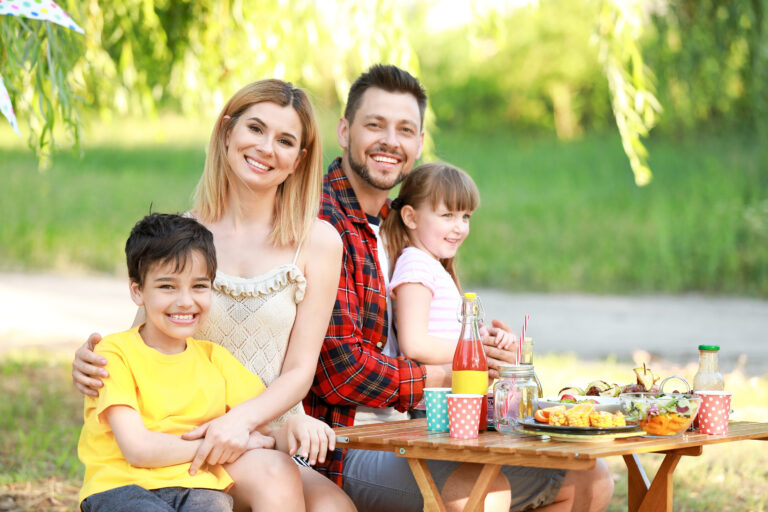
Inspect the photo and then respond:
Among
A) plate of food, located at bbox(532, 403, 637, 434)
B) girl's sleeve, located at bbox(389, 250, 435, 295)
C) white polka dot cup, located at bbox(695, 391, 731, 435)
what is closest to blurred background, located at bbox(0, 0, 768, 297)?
girl's sleeve, located at bbox(389, 250, 435, 295)

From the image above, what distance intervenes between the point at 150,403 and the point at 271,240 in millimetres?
710

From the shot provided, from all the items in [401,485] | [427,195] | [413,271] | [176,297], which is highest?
[427,195]

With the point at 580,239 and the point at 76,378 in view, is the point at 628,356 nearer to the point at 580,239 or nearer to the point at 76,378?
the point at 580,239

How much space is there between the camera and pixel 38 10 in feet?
10.1

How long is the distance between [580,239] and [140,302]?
11.4m

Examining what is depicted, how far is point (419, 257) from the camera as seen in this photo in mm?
3523

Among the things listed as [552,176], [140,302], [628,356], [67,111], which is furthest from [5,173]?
[140,302]

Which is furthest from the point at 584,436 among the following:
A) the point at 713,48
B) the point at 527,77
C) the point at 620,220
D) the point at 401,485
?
the point at 527,77

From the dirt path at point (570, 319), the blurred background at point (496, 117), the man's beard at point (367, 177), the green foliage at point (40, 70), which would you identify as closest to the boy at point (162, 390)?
the man's beard at point (367, 177)

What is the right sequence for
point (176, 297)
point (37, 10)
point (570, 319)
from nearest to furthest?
1. point (176, 297)
2. point (37, 10)
3. point (570, 319)

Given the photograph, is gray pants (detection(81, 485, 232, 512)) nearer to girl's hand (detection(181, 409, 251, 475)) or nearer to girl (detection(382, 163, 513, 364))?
girl's hand (detection(181, 409, 251, 475))

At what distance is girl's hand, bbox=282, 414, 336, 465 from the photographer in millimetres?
2582

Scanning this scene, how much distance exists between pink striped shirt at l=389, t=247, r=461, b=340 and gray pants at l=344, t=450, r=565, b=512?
563 mm

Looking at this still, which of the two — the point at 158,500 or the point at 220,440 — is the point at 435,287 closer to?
the point at 220,440
